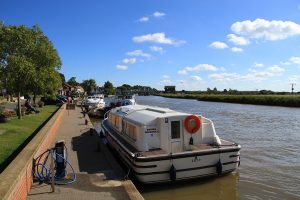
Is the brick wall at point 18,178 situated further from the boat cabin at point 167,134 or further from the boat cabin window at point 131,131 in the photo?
the boat cabin window at point 131,131

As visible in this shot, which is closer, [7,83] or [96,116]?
[7,83]

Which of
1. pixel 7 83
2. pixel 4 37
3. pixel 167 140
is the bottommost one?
pixel 167 140

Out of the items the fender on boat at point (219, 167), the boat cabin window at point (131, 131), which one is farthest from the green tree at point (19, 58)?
the fender on boat at point (219, 167)

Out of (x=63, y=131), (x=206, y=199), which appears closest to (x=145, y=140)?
(x=206, y=199)

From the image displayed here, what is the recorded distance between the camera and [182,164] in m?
11.5

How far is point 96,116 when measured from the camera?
132 feet

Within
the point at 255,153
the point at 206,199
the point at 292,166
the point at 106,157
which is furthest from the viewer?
the point at 255,153

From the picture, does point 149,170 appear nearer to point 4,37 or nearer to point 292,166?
point 292,166

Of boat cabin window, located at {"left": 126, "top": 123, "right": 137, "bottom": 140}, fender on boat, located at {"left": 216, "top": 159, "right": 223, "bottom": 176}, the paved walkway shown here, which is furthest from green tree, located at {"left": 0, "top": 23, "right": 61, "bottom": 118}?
fender on boat, located at {"left": 216, "top": 159, "right": 223, "bottom": 176}

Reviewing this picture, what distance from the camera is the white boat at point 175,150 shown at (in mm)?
11195

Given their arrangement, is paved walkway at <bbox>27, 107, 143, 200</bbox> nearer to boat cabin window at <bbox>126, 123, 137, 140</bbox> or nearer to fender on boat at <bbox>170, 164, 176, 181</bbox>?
boat cabin window at <bbox>126, 123, 137, 140</bbox>

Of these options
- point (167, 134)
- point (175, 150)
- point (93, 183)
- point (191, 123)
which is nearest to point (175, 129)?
point (167, 134)

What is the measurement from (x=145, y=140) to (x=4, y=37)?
15.0 meters

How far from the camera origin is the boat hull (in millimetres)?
11094
